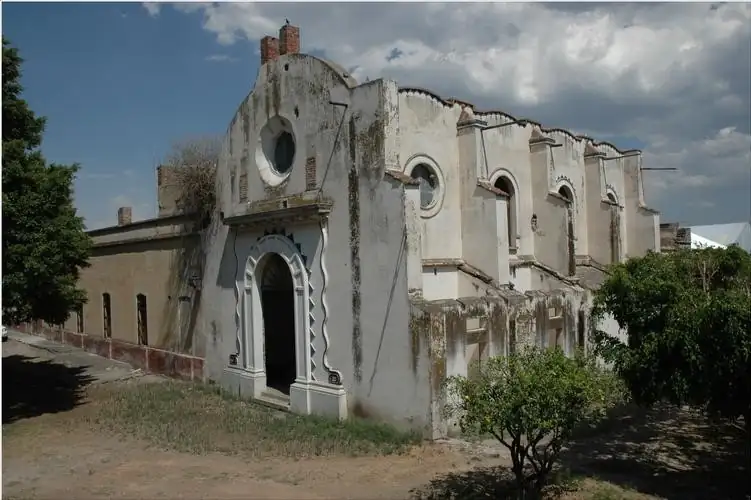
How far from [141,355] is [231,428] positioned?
7543 millimetres

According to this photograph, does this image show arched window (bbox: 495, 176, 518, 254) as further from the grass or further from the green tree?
the green tree

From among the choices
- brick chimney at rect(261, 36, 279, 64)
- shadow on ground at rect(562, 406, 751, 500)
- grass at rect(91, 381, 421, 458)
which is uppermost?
brick chimney at rect(261, 36, 279, 64)

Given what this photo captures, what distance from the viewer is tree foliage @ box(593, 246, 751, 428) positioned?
24.8 feet

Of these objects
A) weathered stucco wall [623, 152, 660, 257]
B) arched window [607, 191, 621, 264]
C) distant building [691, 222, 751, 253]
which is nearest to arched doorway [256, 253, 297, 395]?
arched window [607, 191, 621, 264]

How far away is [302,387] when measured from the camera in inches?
541

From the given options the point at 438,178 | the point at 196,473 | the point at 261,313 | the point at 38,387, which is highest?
the point at 438,178

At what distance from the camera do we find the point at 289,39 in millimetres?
15141

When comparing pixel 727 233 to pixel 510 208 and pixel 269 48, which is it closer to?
pixel 510 208

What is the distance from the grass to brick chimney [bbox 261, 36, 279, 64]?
331 inches

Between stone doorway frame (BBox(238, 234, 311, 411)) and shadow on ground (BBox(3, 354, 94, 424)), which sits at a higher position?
stone doorway frame (BBox(238, 234, 311, 411))

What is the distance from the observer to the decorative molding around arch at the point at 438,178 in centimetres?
1412

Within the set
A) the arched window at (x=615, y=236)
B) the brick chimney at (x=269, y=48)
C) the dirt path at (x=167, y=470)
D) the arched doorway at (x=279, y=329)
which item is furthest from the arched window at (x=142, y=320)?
the arched window at (x=615, y=236)

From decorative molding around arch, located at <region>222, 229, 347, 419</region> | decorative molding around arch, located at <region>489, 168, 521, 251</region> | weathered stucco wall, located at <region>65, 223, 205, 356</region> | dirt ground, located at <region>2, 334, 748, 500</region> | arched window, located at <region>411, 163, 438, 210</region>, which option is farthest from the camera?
weathered stucco wall, located at <region>65, 223, 205, 356</region>

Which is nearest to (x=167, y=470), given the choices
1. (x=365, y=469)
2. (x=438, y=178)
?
(x=365, y=469)
